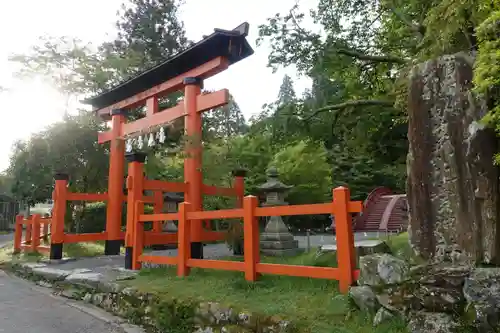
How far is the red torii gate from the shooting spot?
8234 mm

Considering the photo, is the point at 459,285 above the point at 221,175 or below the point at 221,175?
below

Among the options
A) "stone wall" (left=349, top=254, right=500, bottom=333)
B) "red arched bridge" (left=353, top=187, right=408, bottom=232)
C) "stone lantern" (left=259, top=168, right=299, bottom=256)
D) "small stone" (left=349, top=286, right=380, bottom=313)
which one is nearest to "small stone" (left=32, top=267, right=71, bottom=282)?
"stone lantern" (left=259, top=168, right=299, bottom=256)

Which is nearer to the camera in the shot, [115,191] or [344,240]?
[344,240]

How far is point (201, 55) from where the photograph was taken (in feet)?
28.4

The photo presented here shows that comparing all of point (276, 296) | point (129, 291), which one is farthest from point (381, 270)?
point (129, 291)

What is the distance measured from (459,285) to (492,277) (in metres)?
0.25

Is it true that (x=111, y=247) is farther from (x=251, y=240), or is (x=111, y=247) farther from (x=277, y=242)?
(x=251, y=240)

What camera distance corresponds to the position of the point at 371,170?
74.8 ft

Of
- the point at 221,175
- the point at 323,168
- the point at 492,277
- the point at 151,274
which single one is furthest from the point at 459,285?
the point at 323,168

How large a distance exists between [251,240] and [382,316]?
6.90 ft

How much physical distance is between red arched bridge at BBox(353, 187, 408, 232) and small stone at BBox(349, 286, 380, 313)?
931cm

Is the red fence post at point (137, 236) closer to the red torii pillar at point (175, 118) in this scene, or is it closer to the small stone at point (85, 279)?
the small stone at point (85, 279)

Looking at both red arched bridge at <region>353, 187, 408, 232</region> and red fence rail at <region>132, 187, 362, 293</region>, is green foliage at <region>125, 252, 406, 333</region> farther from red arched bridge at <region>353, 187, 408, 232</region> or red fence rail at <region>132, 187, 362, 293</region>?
red arched bridge at <region>353, 187, 408, 232</region>

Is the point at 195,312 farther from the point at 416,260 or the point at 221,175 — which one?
the point at 221,175
